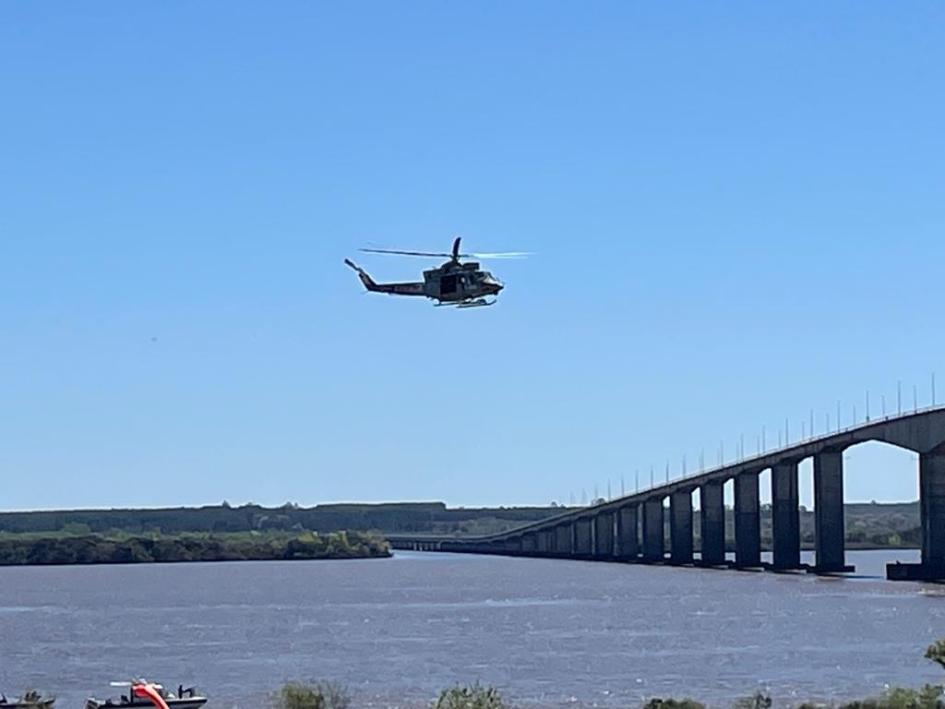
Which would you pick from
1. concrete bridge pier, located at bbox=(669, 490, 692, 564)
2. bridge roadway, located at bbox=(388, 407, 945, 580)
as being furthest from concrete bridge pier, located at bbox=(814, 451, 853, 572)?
concrete bridge pier, located at bbox=(669, 490, 692, 564)

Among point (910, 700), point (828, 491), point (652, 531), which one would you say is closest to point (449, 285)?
point (910, 700)

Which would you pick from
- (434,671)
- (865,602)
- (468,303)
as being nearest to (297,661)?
(434,671)

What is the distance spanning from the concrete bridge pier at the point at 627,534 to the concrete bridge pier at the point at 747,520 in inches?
1225

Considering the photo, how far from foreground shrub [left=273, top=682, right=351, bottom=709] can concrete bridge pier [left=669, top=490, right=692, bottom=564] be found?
350 feet

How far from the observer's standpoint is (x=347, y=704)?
5103cm

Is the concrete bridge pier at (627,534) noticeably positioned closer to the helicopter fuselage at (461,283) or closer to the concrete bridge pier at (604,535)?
the concrete bridge pier at (604,535)

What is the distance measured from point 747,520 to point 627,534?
4141 cm

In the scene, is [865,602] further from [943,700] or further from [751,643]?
[943,700]

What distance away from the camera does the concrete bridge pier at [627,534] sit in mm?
180375


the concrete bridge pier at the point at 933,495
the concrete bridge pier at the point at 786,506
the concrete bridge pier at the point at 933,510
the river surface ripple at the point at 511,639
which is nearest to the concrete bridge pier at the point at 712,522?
the river surface ripple at the point at 511,639

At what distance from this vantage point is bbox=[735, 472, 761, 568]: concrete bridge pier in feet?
456

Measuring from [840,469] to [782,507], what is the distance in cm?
867

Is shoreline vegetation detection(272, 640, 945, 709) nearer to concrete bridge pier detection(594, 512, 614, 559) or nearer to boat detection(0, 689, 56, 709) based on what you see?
boat detection(0, 689, 56, 709)

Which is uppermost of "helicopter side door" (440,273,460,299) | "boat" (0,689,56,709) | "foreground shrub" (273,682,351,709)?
"helicopter side door" (440,273,460,299)
